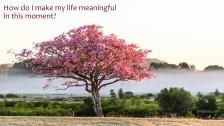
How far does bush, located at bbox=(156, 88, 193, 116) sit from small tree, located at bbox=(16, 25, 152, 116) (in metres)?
3.37

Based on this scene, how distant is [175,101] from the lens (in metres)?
35.1

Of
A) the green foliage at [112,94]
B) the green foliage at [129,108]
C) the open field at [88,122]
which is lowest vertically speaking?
the open field at [88,122]

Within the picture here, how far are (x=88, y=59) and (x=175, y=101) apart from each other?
6.44m

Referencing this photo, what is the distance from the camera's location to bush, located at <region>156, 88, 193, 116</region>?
34.9m

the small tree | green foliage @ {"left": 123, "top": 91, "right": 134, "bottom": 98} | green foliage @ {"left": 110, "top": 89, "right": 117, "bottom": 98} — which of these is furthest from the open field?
green foliage @ {"left": 123, "top": 91, "right": 134, "bottom": 98}

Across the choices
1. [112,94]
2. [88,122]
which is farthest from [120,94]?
[88,122]

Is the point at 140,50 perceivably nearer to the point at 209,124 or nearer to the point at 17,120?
the point at 209,124

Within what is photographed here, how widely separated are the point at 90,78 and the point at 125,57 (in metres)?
2.07

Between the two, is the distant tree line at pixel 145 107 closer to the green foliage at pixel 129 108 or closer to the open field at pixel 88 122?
the green foliage at pixel 129 108

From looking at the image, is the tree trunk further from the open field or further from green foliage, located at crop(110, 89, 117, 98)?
the open field

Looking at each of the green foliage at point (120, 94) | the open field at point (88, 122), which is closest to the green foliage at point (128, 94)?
the green foliage at point (120, 94)

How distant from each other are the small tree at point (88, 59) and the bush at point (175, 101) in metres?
3.37

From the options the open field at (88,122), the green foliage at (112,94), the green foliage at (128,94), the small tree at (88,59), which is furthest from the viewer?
the green foliage at (128,94)

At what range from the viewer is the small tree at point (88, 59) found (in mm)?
31156
